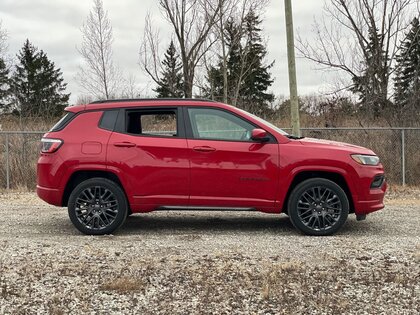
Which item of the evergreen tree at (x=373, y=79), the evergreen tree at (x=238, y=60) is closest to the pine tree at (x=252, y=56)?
the evergreen tree at (x=238, y=60)

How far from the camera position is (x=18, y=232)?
6.80m

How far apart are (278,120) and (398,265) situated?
13.3 metres

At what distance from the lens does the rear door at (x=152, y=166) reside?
6.37 metres

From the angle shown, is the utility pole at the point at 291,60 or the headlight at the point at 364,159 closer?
the headlight at the point at 364,159

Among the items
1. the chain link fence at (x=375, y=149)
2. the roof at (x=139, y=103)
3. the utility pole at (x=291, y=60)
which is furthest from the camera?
the chain link fence at (x=375, y=149)

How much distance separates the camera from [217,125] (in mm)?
6578

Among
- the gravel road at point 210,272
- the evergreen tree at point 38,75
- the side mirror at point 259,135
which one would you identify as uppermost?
the evergreen tree at point 38,75

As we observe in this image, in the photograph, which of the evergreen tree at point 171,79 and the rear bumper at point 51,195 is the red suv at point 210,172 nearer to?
the rear bumper at point 51,195

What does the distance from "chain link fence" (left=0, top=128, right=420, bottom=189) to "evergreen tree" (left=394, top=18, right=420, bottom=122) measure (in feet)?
8.85

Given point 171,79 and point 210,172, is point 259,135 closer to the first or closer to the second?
point 210,172

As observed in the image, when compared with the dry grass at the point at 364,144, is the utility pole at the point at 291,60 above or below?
above

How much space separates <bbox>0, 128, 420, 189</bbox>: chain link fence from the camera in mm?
12789

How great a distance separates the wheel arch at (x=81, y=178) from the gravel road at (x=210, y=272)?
1.93ft

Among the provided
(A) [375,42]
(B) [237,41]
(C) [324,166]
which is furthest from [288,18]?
(B) [237,41]
